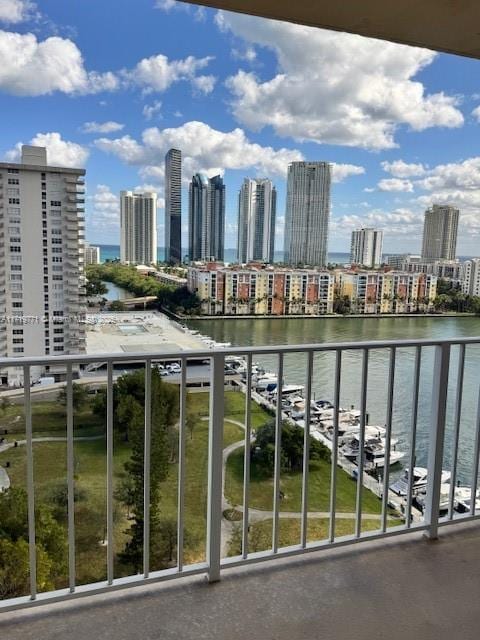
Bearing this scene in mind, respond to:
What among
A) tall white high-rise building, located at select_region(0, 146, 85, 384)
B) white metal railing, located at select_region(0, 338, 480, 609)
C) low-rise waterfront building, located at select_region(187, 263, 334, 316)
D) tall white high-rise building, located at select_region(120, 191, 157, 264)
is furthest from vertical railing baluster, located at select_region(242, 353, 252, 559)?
tall white high-rise building, located at select_region(120, 191, 157, 264)

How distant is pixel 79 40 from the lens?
7.81 meters

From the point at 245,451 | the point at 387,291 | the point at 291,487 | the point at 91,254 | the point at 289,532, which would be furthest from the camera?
the point at 91,254

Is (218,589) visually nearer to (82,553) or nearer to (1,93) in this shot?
(82,553)

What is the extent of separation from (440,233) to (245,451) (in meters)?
4.48

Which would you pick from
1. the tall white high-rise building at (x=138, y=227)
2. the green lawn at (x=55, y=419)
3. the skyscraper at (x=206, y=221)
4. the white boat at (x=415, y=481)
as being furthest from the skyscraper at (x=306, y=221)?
the green lawn at (x=55, y=419)

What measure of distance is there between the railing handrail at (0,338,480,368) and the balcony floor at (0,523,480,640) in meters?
0.85

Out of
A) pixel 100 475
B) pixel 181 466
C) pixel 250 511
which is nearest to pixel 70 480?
pixel 181 466

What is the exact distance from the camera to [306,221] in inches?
221

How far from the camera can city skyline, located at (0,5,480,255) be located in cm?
641

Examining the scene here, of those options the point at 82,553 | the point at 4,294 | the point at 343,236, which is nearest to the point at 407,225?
the point at 343,236

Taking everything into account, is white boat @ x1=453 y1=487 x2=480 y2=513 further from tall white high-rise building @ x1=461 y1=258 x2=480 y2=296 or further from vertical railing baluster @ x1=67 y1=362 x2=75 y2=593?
tall white high-rise building @ x1=461 y1=258 x2=480 y2=296

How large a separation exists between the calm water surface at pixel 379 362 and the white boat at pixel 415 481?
0.19ft

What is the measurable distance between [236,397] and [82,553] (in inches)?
68.0

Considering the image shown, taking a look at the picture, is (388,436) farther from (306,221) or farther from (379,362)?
(306,221)
